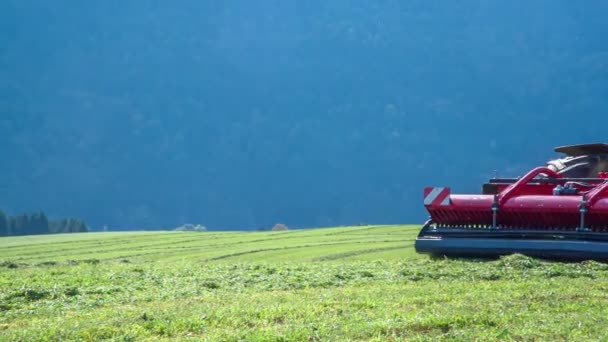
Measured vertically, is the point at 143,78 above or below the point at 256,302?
above

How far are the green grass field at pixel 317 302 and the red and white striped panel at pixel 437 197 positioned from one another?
909mm

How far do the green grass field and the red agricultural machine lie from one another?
1.48 feet

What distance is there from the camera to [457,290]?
7770mm

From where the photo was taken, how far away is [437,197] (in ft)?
40.0

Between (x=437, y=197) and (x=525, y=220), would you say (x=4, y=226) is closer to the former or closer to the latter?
(x=437, y=197)

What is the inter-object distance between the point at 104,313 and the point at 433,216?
21.7 ft

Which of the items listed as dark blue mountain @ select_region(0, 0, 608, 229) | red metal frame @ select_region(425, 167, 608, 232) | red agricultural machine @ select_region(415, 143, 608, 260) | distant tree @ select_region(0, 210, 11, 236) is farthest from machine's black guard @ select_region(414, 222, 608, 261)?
dark blue mountain @ select_region(0, 0, 608, 229)

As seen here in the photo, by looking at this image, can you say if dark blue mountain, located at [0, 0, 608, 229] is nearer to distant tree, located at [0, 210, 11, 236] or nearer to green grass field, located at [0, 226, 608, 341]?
distant tree, located at [0, 210, 11, 236]

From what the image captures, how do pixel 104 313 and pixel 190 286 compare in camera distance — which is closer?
pixel 104 313

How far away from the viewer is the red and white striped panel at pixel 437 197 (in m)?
12.1

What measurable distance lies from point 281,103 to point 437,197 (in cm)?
10409

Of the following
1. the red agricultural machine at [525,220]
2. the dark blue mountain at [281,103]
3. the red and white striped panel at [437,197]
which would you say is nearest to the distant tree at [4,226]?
the red and white striped panel at [437,197]

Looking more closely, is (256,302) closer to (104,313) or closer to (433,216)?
(104,313)

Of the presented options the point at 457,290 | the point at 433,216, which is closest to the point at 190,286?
the point at 457,290
